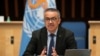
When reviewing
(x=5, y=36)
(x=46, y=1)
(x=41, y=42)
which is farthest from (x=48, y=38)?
(x=5, y=36)

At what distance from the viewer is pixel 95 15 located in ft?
23.1

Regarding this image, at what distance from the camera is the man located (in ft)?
8.60

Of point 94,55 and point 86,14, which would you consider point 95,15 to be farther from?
point 94,55

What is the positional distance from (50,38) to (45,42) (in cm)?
7

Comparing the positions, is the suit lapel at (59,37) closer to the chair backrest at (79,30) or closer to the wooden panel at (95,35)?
the chair backrest at (79,30)

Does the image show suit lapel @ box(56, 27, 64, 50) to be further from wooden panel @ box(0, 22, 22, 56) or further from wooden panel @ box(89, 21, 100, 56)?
wooden panel @ box(0, 22, 22, 56)

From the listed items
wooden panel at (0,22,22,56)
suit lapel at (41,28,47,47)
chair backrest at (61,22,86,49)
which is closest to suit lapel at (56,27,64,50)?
suit lapel at (41,28,47,47)

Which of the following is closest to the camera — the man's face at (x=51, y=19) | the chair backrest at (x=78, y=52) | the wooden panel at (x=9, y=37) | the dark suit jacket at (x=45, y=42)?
the chair backrest at (x=78, y=52)

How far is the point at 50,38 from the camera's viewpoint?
273 centimetres

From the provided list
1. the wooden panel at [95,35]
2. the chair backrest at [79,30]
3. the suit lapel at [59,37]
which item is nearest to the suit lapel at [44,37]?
the suit lapel at [59,37]

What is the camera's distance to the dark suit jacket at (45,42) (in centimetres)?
273

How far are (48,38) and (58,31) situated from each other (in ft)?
0.52

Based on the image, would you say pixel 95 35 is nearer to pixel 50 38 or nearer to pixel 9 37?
pixel 9 37

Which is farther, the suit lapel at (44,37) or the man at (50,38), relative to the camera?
the suit lapel at (44,37)
